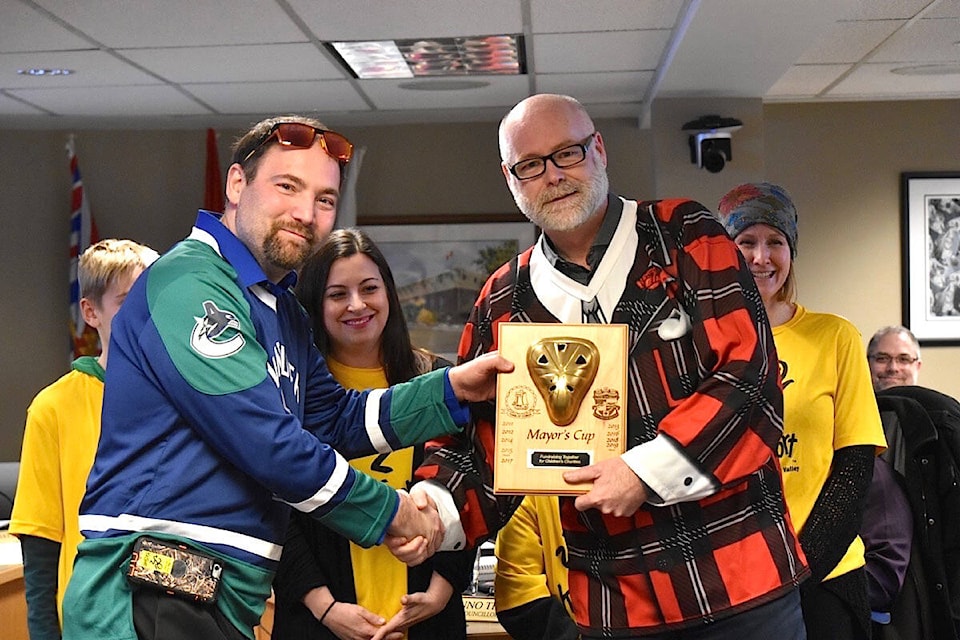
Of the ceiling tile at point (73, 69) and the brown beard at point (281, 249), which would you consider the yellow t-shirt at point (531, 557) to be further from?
the ceiling tile at point (73, 69)

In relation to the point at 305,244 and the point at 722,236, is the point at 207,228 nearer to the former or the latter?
the point at 305,244

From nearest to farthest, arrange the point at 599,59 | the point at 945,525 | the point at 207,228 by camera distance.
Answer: the point at 207,228 < the point at 945,525 < the point at 599,59

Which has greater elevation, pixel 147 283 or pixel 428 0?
pixel 428 0

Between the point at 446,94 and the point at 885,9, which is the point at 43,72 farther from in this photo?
the point at 885,9

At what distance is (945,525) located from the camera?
9.13 feet

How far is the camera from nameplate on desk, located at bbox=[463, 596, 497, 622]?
2684mm

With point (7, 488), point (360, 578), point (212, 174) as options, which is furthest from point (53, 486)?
point (212, 174)

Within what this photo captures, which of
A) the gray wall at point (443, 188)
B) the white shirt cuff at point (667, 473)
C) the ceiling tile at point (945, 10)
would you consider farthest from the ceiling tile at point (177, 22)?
the white shirt cuff at point (667, 473)

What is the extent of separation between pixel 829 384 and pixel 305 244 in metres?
1.18

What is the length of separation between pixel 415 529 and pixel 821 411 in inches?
38.3

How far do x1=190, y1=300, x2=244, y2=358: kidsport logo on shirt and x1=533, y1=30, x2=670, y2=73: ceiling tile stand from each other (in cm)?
327

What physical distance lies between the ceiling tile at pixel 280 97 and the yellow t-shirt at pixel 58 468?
3304 mm

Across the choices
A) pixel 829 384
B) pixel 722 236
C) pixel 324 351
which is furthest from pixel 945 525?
pixel 324 351

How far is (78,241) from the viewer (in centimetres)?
651
